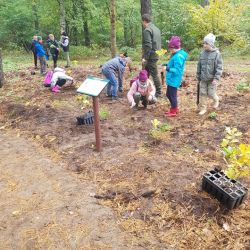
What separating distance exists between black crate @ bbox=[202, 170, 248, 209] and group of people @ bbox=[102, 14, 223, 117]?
2.98 metres

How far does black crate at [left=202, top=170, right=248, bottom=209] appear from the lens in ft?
12.5

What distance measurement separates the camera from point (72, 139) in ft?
20.7

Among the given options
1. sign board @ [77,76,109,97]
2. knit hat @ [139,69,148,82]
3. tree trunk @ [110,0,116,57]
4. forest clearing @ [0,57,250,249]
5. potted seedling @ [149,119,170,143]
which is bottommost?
forest clearing @ [0,57,250,249]

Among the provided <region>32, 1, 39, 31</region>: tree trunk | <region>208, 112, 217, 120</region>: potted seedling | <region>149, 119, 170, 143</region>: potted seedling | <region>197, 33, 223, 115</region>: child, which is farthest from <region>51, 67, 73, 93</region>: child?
<region>32, 1, 39, 31</region>: tree trunk

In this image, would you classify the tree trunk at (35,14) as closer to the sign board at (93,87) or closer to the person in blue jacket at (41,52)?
the person in blue jacket at (41,52)

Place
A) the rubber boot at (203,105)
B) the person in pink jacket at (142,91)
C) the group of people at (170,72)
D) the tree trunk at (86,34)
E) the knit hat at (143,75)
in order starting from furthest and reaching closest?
the tree trunk at (86,34)
the person in pink jacket at (142,91)
the knit hat at (143,75)
the rubber boot at (203,105)
the group of people at (170,72)

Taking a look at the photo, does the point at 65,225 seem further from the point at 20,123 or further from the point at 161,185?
the point at 20,123

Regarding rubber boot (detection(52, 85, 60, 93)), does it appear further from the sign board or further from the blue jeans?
the sign board

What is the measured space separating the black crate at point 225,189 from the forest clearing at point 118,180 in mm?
123

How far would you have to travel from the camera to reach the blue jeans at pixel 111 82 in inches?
322

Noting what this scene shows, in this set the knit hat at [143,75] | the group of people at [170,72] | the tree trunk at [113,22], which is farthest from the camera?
the tree trunk at [113,22]

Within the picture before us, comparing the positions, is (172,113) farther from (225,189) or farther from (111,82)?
(225,189)

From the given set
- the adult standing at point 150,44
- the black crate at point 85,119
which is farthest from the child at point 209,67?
the black crate at point 85,119

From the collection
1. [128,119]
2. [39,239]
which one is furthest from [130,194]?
[128,119]
